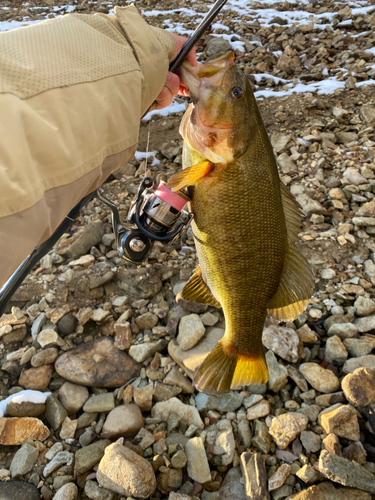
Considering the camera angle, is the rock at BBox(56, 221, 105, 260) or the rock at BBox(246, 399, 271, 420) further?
the rock at BBox(56, 221, 105, 260)

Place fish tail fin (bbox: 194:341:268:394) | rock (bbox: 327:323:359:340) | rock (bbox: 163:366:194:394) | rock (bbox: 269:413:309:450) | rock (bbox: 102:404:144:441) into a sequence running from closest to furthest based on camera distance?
1. fish tail fin (bbox: 194:341:268:394)
2. rock (bbox: 269:413:309:450)
3. rock (bbox: 102:404:144:441)
4. rock (bbox: 163:366:194:394)
5. rock (bbox: 327:323:359:340)

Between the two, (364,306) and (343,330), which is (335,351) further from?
(364,306)

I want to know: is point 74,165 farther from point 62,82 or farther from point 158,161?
point 158,161

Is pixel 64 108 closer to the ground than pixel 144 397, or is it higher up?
higher up

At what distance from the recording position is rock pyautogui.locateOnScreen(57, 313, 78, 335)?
2834mm

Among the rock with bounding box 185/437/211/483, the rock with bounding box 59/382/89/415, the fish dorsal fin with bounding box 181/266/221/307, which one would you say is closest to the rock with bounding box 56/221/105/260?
the rock with bounding box 59/382/89/415

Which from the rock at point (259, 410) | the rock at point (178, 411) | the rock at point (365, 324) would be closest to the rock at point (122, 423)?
the rock at point (178, 411)

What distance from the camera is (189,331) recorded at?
9.07 ft

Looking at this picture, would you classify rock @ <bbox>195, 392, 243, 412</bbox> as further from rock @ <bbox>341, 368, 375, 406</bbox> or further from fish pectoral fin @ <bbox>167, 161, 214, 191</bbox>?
fish pectoral fin @ <bbox>167, 161, 214, 191</bbox>

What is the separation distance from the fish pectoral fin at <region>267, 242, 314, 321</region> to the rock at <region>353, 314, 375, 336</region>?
110 cm

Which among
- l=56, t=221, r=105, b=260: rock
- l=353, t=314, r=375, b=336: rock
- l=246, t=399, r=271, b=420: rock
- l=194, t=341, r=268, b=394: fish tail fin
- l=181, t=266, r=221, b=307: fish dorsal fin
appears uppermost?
l=181, t=266, r=221, b=307: fish dorsal fin

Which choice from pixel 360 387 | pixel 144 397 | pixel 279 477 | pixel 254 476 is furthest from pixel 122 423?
pixel 360 387

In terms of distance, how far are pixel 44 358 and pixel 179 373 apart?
97 centimetres

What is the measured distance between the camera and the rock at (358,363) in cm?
250
